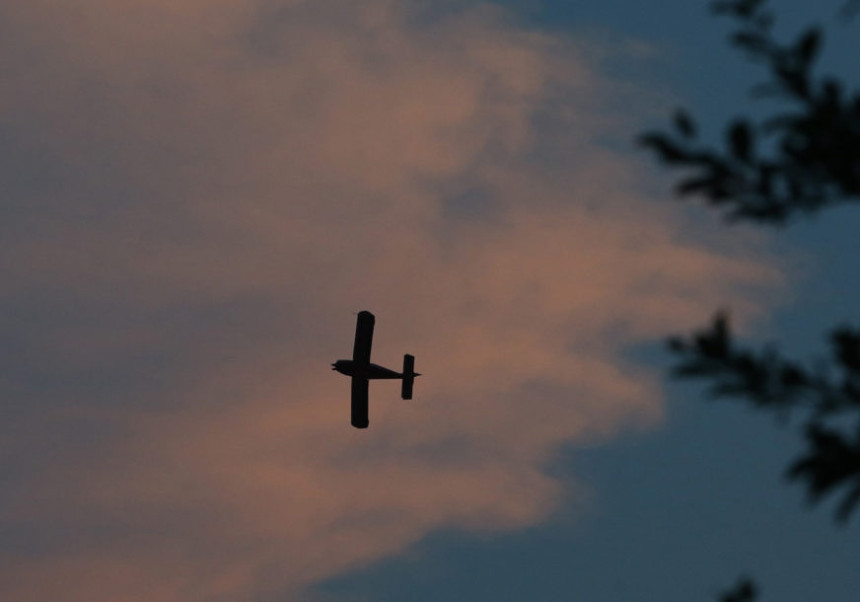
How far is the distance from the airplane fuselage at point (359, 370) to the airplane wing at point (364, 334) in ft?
2.34

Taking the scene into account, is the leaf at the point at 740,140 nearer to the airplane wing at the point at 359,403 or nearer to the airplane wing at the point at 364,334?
the airplane wing at the point at 364,334

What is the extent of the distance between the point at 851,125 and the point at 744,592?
16.6ft

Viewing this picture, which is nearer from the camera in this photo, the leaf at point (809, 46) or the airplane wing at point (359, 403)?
the leaf at point (809, 46)

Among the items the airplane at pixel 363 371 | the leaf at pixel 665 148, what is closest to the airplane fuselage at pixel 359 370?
the airplane at pixel 363 371

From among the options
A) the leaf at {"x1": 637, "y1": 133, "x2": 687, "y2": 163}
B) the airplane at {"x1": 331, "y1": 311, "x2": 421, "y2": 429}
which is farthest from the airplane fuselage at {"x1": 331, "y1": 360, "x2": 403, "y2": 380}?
the leaf at {"x1": 637, "y1": 133, "x2": 687, "y2": 163}

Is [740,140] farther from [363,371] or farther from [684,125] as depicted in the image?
[363,371]

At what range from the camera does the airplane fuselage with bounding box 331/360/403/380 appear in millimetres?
58500

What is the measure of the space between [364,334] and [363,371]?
7.71 feet

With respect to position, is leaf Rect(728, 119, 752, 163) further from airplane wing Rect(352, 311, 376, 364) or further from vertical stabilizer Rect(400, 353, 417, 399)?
vertical stabilizer Rect(400, 353, 417, 399)

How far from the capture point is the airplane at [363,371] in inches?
2260

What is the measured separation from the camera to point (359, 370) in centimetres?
5872

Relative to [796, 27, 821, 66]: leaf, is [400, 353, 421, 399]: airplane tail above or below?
above

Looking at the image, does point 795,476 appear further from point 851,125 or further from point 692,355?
point 851,125

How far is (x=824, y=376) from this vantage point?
39.9 feet
